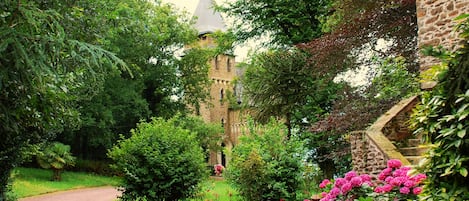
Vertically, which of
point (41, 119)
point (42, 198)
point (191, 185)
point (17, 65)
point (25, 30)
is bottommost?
point (42, 198)

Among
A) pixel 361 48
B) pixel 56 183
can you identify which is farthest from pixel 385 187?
pixel 56 183

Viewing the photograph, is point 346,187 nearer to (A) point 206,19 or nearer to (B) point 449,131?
(B) point 449,131

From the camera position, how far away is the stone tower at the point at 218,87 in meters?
41.6

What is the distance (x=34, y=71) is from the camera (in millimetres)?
7000

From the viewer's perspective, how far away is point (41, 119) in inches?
389

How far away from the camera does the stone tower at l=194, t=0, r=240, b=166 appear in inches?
1636

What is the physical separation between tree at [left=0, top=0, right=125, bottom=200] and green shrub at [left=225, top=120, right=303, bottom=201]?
392 centimetres

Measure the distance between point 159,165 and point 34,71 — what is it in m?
4.92

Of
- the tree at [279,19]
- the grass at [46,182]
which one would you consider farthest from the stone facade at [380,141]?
the grass at [46,182]

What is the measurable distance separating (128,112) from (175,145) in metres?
16.9

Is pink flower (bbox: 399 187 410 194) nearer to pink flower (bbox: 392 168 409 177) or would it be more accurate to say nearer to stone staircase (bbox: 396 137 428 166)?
pink flower (bbox: 392 168 409 177)

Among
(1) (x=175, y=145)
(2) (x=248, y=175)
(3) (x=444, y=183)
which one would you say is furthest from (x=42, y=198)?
(3) (x=444, y=183)

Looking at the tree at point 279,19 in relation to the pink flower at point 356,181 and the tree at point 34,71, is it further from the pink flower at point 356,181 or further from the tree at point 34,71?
the pink flower at point 356,181

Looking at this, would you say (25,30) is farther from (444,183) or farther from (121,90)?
(121,90)
